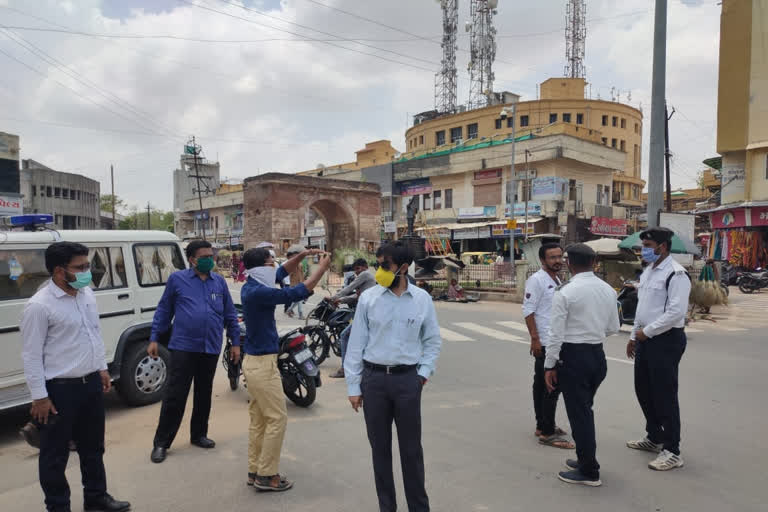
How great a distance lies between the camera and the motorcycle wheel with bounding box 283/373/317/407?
18.4 feet

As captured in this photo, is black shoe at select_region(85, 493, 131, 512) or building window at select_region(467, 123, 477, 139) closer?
black shoe at select_region(85, 493, 131, 512)

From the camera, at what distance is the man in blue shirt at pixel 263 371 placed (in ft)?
12.0

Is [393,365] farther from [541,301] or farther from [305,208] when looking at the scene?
[305,208]

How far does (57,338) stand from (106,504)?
3.95 feet

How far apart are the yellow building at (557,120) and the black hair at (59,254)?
41.7 meters

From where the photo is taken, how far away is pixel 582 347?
3785 mm

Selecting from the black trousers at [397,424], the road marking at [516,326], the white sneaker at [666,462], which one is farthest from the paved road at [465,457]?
the road marking at [516,326]

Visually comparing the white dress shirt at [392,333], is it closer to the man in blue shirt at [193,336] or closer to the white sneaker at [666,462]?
the man in blue shirt at [193,336]

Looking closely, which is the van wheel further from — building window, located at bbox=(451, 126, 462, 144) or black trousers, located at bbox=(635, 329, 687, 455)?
building window, located at bbox=(451, 126, 462, 144)

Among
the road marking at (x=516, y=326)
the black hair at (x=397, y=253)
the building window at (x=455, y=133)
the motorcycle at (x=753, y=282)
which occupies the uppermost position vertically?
the building window at (x=455, y=133)

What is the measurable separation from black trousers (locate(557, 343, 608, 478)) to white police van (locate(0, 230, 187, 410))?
4581 mm

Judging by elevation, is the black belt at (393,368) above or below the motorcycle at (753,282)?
above

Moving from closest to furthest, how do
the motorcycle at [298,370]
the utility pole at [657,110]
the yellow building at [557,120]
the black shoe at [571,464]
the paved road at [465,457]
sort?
the paved road at [465,457] → the black shoe at [571,464] → the motorcycle at [298,370] → the utility pole at [657,110] → the yellow building at [557,120]

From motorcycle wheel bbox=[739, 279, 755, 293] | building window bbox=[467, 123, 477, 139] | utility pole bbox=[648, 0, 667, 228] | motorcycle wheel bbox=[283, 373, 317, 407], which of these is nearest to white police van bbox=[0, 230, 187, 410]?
motorcycle wheel bbox=[283, 373, 317, 407]
